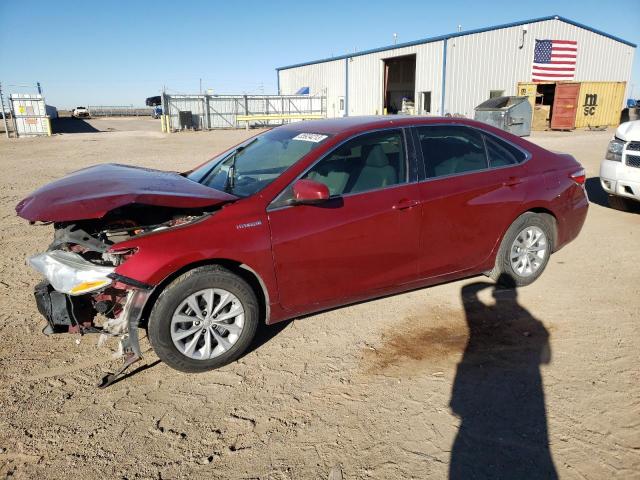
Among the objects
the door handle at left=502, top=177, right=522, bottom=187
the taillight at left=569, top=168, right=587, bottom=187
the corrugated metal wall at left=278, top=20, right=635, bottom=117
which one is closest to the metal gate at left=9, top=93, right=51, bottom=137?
the corrugated metal wall at left=278, top=20, right=635, bottom=117

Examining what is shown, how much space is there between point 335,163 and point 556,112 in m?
27.1

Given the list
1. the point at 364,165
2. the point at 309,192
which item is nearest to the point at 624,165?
the point at 364,165

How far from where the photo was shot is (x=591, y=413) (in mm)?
2877

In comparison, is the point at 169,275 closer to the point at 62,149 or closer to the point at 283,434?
the point at 283,434

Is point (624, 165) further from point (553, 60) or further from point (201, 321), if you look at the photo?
point (553, 60)

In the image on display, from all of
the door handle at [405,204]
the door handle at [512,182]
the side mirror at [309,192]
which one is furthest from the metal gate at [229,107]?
the side mirror at [309,192]

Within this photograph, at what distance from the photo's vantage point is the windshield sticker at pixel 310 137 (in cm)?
385

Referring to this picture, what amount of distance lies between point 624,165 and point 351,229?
18.2 ft

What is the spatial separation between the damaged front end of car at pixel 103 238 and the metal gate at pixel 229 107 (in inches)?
1283

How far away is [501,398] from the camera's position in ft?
9.96

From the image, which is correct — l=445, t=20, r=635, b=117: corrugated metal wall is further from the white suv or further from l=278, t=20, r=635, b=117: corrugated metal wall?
the white suv

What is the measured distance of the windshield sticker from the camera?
385 cm

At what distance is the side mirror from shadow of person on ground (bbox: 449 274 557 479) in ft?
5.10

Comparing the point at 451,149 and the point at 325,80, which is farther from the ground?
the point at 325,80
